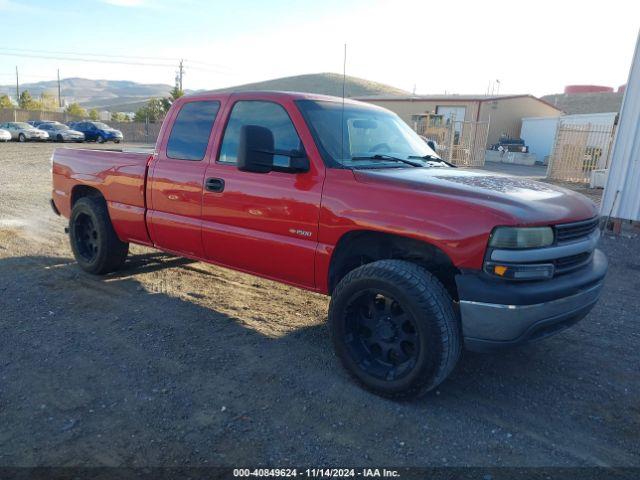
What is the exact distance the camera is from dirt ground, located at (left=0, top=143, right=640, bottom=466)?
9.06 feet

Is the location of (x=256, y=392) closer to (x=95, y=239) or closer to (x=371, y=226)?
(x=371, y=226)

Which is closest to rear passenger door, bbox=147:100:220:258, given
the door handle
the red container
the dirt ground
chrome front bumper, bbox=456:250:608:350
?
the door handle

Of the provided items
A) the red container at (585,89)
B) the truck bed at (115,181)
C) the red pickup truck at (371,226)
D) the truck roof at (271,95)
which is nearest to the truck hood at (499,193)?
the red pickup truck at (371,226)

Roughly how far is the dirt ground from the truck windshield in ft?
5.11

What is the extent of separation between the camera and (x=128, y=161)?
5.04 meters

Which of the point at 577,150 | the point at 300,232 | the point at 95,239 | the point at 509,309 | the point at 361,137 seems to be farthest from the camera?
the point at 577,150

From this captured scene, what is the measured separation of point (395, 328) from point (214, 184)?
6.45ft

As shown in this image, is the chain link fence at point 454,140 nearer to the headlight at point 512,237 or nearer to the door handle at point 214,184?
the door handle at point 214,184

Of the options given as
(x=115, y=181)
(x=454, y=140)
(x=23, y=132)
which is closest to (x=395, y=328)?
(x=115, y=181)

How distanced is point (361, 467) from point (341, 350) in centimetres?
95

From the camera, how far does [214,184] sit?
13.8ft

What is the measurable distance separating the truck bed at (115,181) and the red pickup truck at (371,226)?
1.4 inches

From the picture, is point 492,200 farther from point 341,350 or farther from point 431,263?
point 341,350

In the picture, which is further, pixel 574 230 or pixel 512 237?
pixel 574 230
